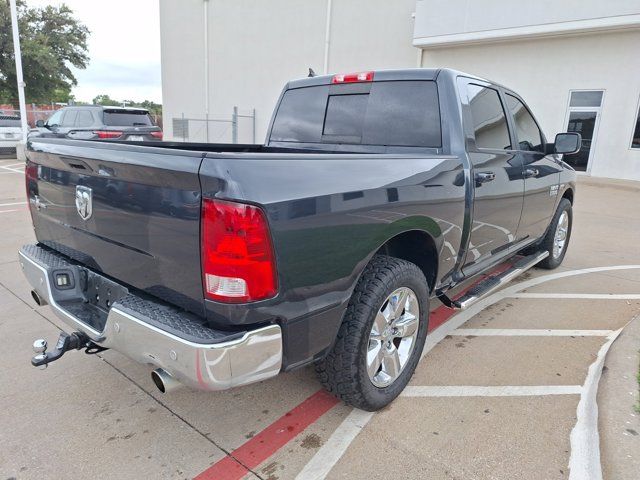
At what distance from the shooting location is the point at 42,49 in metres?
27.5

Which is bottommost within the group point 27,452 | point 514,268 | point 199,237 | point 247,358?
point 27,452

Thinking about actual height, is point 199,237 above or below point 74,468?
above

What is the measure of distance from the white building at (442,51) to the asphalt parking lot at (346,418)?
12.5m

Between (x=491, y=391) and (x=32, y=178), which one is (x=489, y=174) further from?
(x=32, y=178)

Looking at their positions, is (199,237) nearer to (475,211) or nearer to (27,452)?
(27,452)

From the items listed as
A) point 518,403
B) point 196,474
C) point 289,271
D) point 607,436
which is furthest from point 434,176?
point 196,474

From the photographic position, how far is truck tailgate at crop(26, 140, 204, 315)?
1.89 meters

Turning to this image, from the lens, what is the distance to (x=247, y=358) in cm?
186

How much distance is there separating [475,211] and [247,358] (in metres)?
2.07

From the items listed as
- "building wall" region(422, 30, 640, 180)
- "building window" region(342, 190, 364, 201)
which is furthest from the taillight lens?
"building wall" region(422, 30, 640, 180)

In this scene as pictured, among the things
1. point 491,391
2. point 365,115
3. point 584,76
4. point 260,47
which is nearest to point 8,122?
point 260,47

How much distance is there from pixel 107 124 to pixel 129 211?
11.9m

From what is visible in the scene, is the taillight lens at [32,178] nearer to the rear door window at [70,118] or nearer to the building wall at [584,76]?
the rear door window at [70,118]

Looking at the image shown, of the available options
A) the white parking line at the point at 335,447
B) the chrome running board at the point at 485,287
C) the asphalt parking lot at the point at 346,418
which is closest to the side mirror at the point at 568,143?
the chrome running board at the point at 485,287
